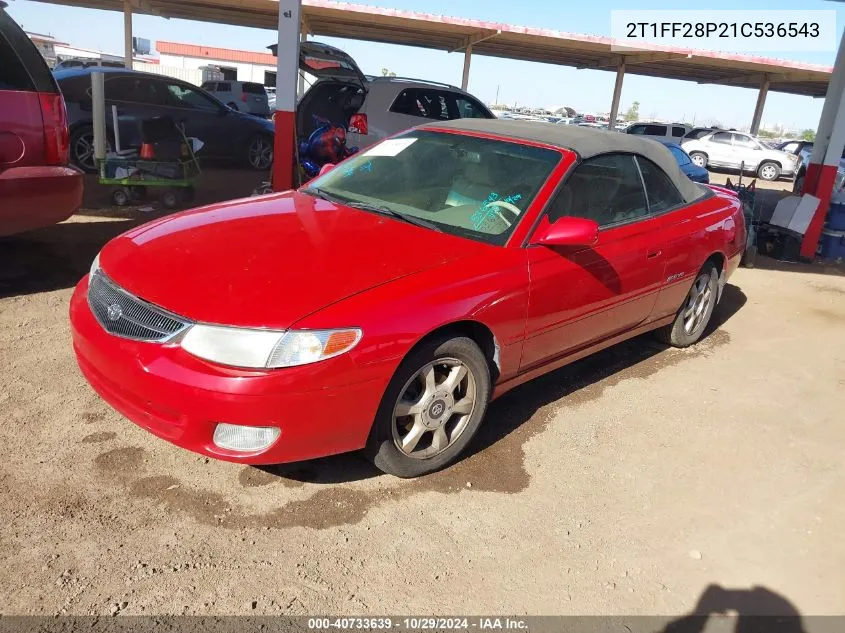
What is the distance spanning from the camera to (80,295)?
3.07 meters

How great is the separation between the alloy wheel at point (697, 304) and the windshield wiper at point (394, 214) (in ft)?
Result: 8.07

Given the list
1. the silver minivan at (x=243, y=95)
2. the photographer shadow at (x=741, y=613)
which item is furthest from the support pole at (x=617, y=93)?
the photographer shadow at (x=741, y=613)

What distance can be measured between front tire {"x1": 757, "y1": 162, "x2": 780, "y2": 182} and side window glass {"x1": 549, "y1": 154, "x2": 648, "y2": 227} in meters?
22.3

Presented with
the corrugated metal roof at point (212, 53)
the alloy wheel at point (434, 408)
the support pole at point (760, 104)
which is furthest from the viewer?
the corrugated metal roof at point (212, 53)

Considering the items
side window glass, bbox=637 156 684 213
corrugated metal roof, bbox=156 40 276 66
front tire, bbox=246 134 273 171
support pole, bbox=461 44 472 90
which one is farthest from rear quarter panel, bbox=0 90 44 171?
corrugated metal roof, bbox=156 40 276 66

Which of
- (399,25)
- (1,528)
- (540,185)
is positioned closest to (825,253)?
(540,185)

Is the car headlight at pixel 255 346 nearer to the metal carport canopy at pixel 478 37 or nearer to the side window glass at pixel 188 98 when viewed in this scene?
the side window glass at pixel 188 98

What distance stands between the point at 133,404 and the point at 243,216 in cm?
119

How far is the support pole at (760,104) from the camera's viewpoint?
1040 inches

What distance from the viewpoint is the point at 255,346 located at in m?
2.45

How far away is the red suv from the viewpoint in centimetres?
435

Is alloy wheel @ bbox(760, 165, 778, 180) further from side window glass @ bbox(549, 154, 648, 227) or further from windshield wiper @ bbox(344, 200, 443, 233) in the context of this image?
windshield wiper @ bbox(344, 200, 443, 233)

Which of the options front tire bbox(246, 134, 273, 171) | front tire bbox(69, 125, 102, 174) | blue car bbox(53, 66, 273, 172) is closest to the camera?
front tire bbox(69, 125, 102, 174)

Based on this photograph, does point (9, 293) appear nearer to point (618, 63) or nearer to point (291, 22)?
point (291, 22)
